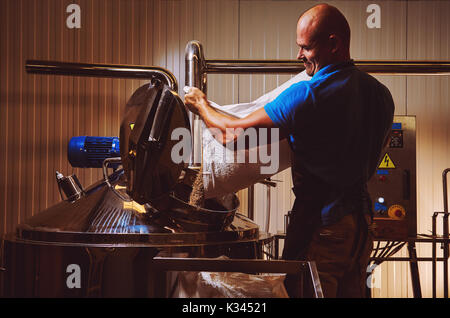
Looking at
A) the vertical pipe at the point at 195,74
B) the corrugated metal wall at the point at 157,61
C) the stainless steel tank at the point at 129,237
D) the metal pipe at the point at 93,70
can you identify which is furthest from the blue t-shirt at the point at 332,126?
the corrugated metal wall at the point at 157,61

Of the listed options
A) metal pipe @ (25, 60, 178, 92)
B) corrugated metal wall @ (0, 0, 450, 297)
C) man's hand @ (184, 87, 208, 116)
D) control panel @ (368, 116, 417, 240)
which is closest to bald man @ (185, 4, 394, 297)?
man's hand @ (184, 87, 208, 116)

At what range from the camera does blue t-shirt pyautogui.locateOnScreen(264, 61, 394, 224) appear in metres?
1.10

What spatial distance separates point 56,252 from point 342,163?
0.92m

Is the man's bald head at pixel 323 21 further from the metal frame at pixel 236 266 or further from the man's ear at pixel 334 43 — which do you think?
the metal frame at pixel 236 266

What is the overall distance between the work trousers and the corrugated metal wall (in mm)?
2199

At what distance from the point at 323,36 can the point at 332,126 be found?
0.26 m

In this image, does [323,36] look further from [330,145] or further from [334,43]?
[330,145]

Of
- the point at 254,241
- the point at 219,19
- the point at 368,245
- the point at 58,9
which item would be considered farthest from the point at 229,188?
the point at 58,9

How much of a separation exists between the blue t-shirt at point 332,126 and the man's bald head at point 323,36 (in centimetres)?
6

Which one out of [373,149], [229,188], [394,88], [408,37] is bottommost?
[229,188]

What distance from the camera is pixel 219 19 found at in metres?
3.43

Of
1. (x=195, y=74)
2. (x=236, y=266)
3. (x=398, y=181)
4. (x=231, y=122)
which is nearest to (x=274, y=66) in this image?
(x=195, y=74)

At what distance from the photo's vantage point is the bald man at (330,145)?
3.62ft
